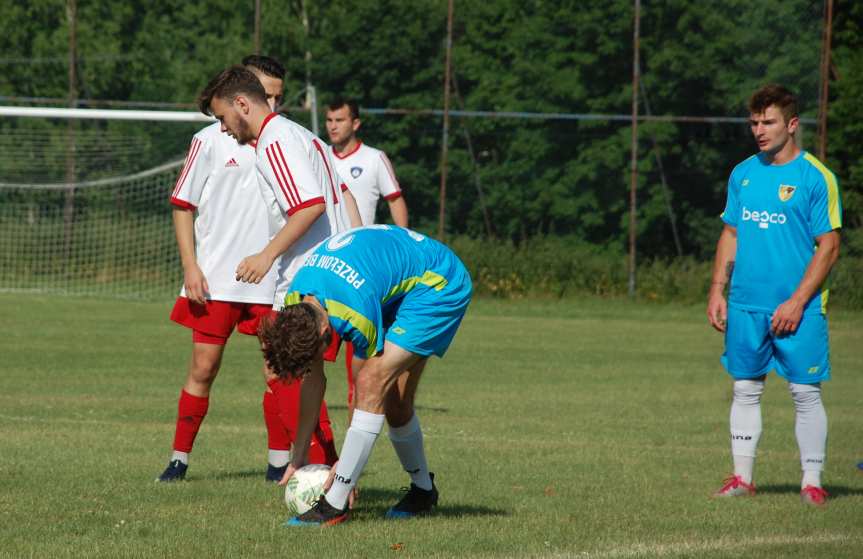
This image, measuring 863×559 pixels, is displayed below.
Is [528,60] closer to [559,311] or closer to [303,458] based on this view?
[559,311]

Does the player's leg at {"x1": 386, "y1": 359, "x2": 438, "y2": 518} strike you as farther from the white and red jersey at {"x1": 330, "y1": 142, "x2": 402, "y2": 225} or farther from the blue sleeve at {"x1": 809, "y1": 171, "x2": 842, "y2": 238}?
the white and red jersey at {"x1": 330, "y1": 142, "x2": 402, "y2": 225}

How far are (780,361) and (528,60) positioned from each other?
92.8 ft

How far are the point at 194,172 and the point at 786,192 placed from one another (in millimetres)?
3309

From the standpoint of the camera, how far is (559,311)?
2489cm

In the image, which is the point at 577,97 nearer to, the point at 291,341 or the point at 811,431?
the point at 811,431

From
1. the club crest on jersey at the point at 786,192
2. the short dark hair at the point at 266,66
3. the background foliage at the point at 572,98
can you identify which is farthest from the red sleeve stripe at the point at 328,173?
the background foliage at the point at 572,98

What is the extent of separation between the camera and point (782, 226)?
754cm

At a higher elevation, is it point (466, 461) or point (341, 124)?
point (341, 124)

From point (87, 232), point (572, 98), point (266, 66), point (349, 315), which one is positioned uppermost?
point (266, 66)

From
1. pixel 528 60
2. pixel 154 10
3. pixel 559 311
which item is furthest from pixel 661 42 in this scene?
pixel 154 10

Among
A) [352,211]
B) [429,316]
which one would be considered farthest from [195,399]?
[429,316]

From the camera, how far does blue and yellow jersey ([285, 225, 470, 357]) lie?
229 inches

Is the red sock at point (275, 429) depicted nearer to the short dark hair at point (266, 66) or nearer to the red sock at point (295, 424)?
the red sock at point (295, 424)

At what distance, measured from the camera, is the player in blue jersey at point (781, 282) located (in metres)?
7.45
